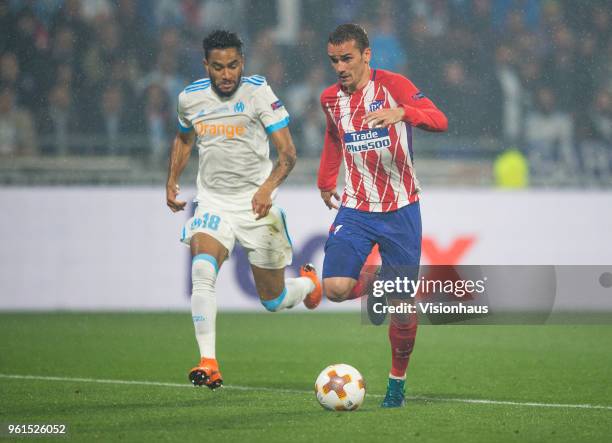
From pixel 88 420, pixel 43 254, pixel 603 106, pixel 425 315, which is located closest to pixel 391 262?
pixel 88 420

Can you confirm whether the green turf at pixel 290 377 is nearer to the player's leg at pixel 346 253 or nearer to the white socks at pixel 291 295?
the white socks at pixel 291 295

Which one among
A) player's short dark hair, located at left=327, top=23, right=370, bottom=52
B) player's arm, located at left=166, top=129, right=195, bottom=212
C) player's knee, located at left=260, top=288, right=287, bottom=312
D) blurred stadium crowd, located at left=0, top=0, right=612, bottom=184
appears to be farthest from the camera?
blurred stadium crowd, located at left=0, top=0, right=612, bottom=184

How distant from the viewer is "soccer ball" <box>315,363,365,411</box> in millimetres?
6566

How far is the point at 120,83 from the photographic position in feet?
44.5

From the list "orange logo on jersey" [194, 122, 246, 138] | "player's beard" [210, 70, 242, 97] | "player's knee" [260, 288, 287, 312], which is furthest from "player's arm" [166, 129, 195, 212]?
"player's knee" [260, 288, 287, 312]

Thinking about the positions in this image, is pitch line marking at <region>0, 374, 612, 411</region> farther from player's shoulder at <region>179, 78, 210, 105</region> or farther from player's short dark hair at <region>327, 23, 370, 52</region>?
player's short dark hair at <region>327, 23, 370, 52</region>

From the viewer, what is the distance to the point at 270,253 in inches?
317

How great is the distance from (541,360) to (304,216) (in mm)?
4339

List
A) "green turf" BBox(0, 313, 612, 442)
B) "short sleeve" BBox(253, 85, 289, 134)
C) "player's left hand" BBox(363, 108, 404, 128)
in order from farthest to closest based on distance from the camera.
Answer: "short sleeve" BBox(253, 85, 289, 134)
"player's left hand" BBox(363, 108, 404, 128)
"green turf" BBox(0, 313, 612, 442)

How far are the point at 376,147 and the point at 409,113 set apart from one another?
546 millimetres

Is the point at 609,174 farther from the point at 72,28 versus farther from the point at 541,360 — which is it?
the point at 72,28

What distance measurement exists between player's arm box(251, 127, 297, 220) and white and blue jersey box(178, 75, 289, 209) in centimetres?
9

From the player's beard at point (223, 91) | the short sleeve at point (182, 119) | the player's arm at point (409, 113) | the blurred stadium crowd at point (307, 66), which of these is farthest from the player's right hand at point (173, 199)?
the blurred stadium crowd at point (307, 66)

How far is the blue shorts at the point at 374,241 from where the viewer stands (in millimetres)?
7043
